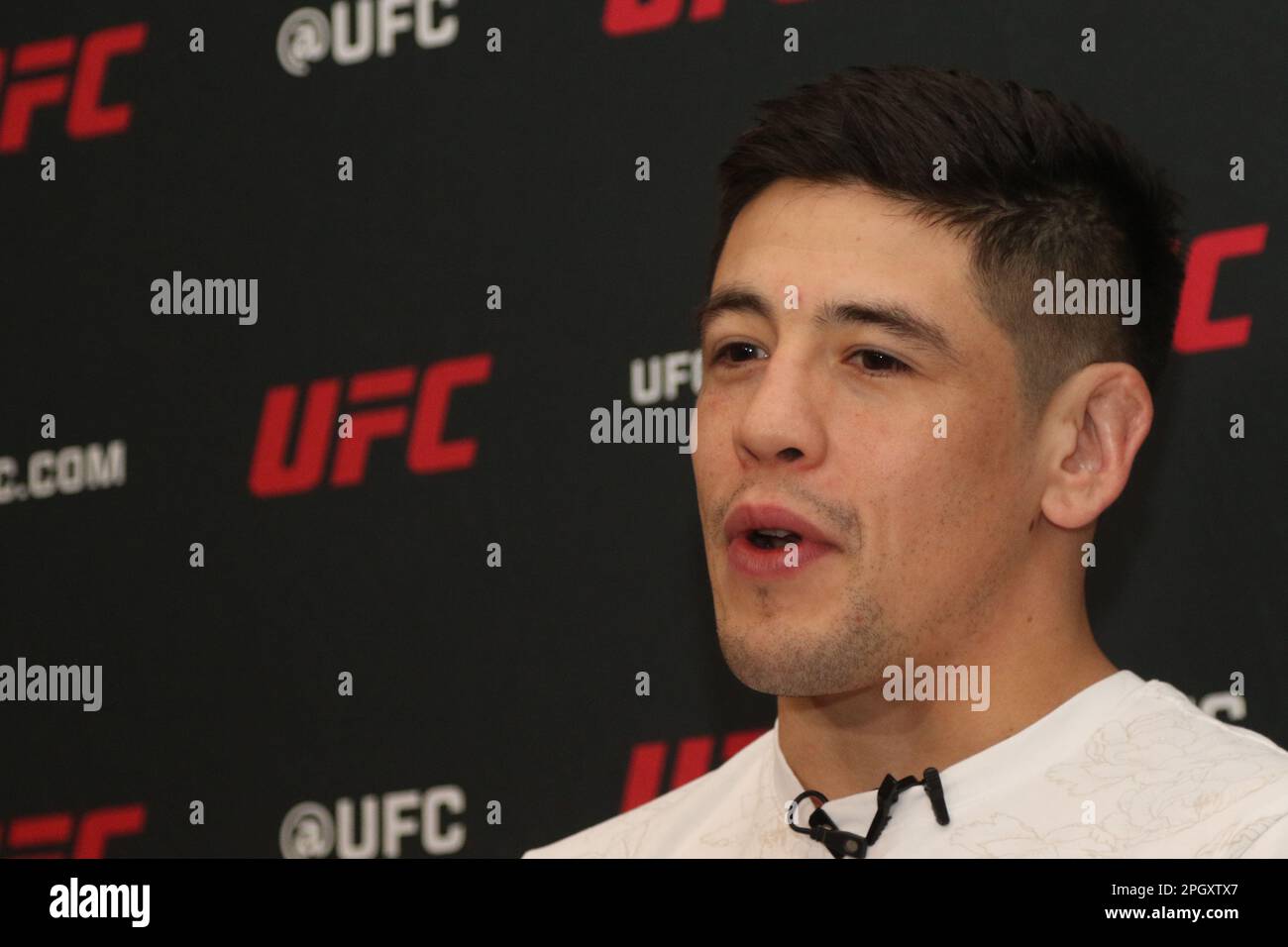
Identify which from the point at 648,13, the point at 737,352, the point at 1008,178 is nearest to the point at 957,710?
the point at 737,352

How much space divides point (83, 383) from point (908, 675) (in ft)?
5.30

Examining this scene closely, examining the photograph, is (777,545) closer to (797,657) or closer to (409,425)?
(797,657)

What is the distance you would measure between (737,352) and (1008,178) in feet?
1.23

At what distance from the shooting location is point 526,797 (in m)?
2.64

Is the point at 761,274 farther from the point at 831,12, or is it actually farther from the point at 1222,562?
the point at 1222,562

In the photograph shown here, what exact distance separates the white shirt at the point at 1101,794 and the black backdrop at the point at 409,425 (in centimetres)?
65

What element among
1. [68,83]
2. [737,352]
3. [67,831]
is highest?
[68,83]

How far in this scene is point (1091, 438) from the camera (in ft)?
6.30

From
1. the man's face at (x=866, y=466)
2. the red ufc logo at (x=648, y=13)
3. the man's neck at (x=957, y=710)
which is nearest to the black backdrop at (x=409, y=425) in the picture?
the red ufc logo at (x=648, y=13)

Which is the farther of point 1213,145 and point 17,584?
point 17,584

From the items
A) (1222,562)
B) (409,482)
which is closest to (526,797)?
(409,482)

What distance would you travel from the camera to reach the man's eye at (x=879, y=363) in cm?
183

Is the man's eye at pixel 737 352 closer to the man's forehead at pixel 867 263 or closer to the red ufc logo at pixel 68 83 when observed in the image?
the man's forehead at pixel 867 263

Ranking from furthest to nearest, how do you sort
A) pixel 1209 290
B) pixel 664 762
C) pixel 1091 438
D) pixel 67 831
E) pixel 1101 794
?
1. pixel 67 831
2. pixel 664 762
3. pixel 1209 290
4. pixel 1091 438
5. pixel 1101 794
